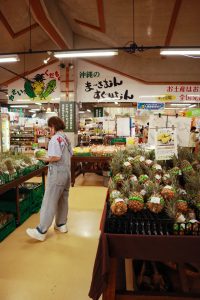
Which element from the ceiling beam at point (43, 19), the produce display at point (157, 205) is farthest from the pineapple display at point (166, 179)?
the ceiling beam at point (43, 19)

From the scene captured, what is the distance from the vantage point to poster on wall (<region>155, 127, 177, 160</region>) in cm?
303

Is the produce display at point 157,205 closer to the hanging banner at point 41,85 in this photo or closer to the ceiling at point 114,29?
the ceiling at point 114,29

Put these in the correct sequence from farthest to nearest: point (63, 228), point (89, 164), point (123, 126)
→ point (123, 126), point (89, 164), point (63, 228)

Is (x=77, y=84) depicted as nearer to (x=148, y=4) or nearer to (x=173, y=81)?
(x=173, y=81)

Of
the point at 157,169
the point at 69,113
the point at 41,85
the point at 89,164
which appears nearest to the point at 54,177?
the point at 157,169

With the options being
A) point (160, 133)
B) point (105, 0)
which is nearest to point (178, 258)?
point (160, 133)

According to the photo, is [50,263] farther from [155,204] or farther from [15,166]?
[155,204]

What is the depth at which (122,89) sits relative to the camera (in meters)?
10.1

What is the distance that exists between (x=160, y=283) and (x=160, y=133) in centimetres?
154

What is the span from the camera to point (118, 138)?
991 centimetres

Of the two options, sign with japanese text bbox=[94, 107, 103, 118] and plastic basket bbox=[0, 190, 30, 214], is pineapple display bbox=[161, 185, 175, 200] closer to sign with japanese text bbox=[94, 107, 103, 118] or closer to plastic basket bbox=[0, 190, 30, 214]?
plastic basket bbox=[0, 190, 30, 214]

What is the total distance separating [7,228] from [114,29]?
663 cm

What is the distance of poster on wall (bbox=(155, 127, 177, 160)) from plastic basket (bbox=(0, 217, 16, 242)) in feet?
8.59

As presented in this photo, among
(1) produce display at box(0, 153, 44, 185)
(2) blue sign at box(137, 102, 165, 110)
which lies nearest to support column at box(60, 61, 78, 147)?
(2) blue sign at box(137, 102, 165, 110)
